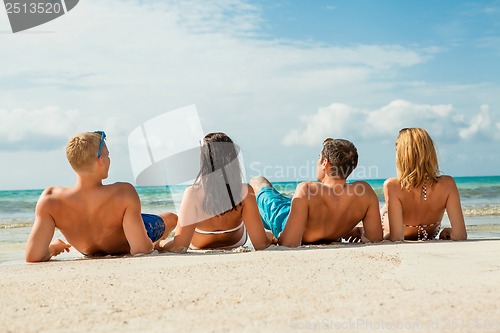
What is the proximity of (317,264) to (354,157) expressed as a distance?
1.76 meters

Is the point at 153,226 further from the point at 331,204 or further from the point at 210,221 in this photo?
the point at 331,204

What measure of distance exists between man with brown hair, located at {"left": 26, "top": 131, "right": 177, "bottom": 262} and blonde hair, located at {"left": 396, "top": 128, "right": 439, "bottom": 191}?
272 centimetres

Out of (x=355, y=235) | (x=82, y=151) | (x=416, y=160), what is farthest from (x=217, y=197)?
(x=416, y=160)

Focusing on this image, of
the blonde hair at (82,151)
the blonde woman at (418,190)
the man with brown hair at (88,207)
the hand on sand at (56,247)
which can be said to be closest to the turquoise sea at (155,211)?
the hand on sand at (56,247)

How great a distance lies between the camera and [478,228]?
10.5 m

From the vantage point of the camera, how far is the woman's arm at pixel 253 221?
545 cm

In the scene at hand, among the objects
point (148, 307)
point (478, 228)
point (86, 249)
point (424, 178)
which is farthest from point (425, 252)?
point (478, 228)

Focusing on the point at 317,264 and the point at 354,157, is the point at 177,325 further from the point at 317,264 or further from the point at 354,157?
the point at 354,157

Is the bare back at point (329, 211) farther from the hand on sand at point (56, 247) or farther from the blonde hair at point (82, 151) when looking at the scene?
the hand on sand at point (56, 247)

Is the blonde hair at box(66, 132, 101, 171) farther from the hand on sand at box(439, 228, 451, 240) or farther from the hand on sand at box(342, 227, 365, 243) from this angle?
the hand on sand at box(439, 228, 451, 240)

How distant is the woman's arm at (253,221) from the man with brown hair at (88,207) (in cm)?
98

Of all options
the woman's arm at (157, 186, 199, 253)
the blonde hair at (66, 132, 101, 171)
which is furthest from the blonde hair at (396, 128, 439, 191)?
the blonde hair at (66, 132, 101, 171)

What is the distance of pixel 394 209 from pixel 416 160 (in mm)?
574

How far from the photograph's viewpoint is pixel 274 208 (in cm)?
694
